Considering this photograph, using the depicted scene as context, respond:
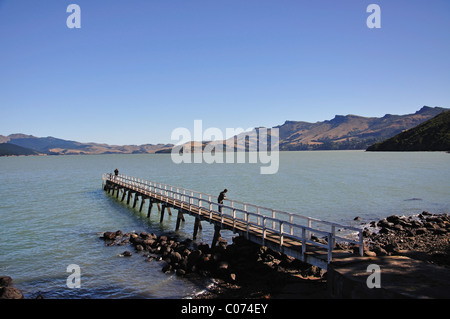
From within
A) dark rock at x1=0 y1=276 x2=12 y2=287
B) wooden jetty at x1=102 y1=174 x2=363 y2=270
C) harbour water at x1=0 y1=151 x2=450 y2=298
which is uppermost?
wooden jetty at x1=102 y1=174 x2=363 y2=270

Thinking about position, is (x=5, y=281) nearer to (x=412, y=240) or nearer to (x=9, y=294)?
(x=9, y=294)

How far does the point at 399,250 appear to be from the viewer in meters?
19.6

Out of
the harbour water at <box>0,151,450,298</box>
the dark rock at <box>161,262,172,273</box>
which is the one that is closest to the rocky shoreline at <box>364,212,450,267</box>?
the harbour water at <box>0,151,450,298</box>

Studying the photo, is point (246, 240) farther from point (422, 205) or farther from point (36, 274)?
point (422, 205)

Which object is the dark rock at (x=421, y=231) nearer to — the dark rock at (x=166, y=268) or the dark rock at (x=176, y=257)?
the dark rock at (x=176, y=257)

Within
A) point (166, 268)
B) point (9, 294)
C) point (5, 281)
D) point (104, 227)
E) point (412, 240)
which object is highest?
point (9, 294)

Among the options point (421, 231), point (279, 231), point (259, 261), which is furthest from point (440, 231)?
point (279, 231)

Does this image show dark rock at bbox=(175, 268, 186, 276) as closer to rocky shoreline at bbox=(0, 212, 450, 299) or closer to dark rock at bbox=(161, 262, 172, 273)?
rocky shoreline at bbox=(0, 212, 450, 299)

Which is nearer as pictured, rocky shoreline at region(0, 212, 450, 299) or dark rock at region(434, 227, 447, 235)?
rocky shoreline at region(0, 212, 450, 299)

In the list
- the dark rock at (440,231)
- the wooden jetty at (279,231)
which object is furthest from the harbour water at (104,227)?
the dark rock at (440,231)

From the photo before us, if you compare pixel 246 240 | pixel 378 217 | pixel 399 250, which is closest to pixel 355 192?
pixel 378 217

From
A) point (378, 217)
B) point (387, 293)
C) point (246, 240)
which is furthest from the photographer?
point (378, 217)

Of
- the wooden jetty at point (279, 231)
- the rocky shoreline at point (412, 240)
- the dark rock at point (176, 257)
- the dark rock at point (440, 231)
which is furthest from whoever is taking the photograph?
the dark rock at point (440, 231)
